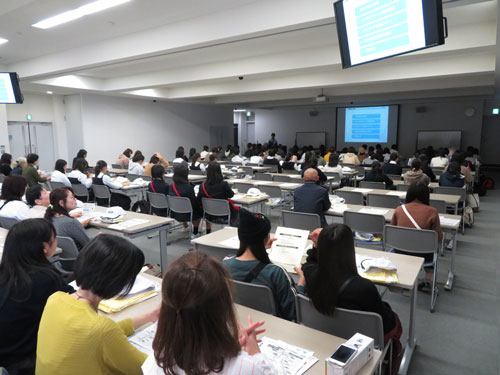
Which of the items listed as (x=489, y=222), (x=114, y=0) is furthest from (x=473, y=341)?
(x=114, y=0)

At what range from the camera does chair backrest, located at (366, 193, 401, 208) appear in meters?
4.76

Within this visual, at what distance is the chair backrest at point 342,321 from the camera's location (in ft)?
5.37

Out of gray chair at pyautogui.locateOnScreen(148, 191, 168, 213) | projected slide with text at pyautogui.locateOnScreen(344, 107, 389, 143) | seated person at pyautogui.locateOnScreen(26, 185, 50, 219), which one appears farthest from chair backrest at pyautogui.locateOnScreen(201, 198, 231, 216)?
projected slide with text at pyautogui.locateOnScreen(344, 107, 389, 143)

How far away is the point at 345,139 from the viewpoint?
16.3 m

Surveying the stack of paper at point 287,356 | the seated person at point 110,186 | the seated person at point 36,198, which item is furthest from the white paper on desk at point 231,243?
the seated person at point 110,186

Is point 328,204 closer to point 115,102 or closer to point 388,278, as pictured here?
point 388,278

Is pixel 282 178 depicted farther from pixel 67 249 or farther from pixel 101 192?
pixel 67 249

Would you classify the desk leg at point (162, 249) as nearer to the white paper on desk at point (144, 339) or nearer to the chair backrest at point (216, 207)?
the chair backrest at point (216, 207)

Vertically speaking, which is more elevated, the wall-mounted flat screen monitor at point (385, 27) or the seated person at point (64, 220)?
the wall-mounted flat screen monitor at point (385, 27)

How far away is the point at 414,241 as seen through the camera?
10.4 feet

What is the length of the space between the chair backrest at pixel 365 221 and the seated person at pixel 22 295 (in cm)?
295

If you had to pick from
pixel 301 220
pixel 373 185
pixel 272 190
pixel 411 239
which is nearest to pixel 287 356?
pixel 411 239

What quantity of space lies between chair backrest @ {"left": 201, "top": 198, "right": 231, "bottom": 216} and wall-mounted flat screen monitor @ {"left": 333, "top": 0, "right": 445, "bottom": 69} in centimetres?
233

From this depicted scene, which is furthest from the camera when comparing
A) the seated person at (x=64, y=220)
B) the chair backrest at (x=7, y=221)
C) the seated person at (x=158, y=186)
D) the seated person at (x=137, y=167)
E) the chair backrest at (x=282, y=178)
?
the seated person at (x=137, y=167)
